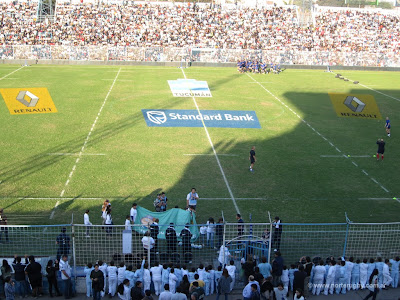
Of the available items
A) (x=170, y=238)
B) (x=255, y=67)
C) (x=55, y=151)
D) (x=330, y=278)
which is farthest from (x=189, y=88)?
(x=330, y=278)

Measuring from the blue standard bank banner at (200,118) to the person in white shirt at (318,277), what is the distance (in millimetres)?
16499

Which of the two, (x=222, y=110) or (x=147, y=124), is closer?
(x=147, y=124)

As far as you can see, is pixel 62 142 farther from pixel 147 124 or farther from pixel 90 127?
pixel 147 124

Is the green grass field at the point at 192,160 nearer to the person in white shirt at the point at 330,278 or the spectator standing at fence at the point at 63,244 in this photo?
the spectator standing at fence at the point at 63,244

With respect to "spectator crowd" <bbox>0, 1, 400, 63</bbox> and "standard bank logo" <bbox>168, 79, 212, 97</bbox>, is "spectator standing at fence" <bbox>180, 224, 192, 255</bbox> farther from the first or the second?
"spectator crowd" <bbox>0, 1, 400, 63</bbox>

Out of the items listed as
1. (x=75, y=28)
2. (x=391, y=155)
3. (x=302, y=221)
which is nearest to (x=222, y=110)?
(x=391, y=155)

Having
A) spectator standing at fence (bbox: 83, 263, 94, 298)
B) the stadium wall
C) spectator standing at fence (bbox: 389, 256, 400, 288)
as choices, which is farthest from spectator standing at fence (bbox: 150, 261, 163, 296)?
the stadium wall

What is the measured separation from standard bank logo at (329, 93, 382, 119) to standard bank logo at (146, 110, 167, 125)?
12255 mm

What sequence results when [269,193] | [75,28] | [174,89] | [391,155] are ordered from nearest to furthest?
[269,193] → [391,155] → [174,89] → [75,28]

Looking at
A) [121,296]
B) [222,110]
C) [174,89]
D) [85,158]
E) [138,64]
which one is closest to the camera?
[121,296]

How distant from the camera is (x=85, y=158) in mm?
21531

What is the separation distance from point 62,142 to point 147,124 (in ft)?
18.7

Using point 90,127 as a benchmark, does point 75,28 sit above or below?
above

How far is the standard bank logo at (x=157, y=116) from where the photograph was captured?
28.2 m
